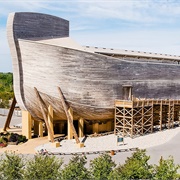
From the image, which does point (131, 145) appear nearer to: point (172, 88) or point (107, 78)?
point (107, 78)

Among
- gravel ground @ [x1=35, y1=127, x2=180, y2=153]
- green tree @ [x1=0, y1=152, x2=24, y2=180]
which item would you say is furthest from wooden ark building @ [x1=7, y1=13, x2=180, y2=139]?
green tree @ [x1=0, y1=152, x2=24, y2=180]

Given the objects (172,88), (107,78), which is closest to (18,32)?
(107,78)

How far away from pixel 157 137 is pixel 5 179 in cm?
1954

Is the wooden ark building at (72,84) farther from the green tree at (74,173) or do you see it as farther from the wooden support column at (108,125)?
the green tree at (74,173)

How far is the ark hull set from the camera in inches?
1132

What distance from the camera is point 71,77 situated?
95.1 feet

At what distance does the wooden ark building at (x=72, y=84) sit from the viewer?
28953mm

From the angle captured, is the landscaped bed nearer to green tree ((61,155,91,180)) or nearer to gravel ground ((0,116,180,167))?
gravel ground ((0,116,180,167))

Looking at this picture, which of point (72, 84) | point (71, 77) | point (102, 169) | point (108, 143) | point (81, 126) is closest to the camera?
point (102, 169)

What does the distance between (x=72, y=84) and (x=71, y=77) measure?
2.28 feet

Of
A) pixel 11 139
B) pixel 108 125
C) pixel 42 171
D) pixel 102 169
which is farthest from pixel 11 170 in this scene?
pixel 108 125

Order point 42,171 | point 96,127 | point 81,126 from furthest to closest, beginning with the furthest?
point 96,127
point 81,126
point 42,171

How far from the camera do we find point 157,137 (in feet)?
101

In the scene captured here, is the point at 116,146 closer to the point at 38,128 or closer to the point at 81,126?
the point at 81,126
